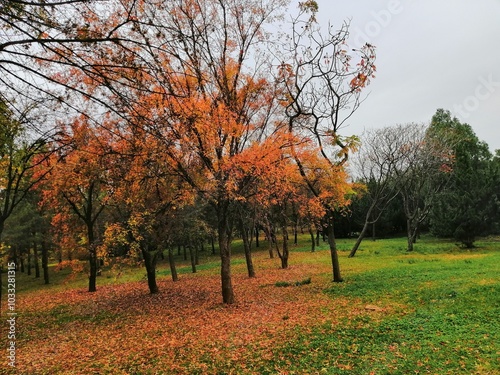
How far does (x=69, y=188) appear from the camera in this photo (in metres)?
16.0

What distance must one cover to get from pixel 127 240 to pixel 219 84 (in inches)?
275

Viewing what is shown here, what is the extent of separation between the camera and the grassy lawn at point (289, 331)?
603 centimetres

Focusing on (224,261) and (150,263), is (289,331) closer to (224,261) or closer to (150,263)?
(224,261)

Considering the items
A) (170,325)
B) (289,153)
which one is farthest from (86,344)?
(289,153)

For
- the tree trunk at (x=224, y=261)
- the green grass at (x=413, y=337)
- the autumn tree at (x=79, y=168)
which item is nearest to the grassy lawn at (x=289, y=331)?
the green grass at (x=413, y=337)

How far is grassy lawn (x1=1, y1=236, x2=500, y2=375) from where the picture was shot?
19.8 ft

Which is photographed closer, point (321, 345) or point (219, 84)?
point (321, 345)

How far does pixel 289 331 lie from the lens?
26.2 ft

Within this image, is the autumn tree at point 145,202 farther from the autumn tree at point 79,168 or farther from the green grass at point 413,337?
the green grass at point 413,337

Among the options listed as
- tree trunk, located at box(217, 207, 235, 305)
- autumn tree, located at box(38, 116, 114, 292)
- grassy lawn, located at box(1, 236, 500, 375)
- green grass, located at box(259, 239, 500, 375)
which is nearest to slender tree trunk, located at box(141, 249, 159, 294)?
grassy lawn, located at box(1, 236, 500, 375)

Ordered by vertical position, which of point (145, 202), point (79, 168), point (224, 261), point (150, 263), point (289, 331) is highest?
point (79, 168)

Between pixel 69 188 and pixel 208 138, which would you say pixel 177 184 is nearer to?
pixel 208 138

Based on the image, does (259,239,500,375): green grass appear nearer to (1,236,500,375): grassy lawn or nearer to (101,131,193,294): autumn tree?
(1,236,500,375): grassy lawn

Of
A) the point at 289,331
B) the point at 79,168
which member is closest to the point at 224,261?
the point at 289,331
